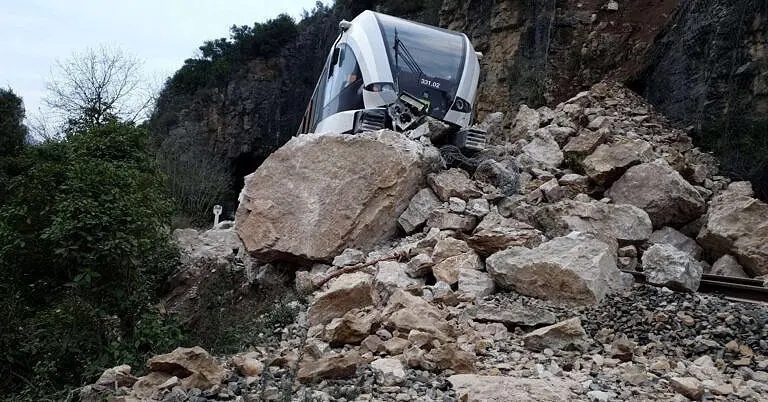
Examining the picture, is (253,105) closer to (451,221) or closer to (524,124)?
(524,124)

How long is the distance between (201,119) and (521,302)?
28632mm

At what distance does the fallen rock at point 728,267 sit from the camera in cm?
615

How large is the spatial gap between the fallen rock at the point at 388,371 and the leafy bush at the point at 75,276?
2.28 meters

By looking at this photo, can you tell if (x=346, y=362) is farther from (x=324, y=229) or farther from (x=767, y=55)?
(x=767, y=55)

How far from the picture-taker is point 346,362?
3430 millimetres

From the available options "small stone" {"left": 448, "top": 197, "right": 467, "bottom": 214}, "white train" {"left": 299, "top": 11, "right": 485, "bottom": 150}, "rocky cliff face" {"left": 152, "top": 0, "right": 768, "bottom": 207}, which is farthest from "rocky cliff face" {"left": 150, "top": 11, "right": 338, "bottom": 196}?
"small stone" {"left": 448, "top": 197, "right": 467, "bottom": 214}

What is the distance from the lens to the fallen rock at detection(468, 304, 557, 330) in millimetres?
4451

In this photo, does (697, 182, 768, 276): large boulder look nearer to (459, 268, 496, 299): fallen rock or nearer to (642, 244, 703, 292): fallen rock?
(642, 244, 703, 292): fallen rock

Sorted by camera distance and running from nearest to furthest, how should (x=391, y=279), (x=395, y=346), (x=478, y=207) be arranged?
(x=395, y=346) < (x=391, y=279) < (x=478, y=207)

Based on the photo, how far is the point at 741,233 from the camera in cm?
616

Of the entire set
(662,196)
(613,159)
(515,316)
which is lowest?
(515,316)

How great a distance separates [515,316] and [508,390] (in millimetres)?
1487

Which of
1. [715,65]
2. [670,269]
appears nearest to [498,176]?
[670,269]

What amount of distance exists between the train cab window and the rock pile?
1.28 metres
